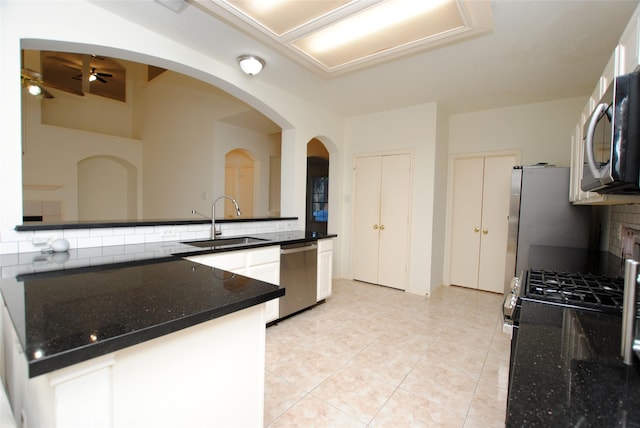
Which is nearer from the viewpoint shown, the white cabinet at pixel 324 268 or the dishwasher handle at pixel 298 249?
the dishwasher handle at pixel 298 249

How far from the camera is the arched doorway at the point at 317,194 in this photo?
5574 millimetres

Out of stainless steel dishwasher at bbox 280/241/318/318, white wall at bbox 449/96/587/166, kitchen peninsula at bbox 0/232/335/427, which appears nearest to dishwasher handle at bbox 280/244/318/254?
stainless steel dishwasher at bbox 280/241/318/318

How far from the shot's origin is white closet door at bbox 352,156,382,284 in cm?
450

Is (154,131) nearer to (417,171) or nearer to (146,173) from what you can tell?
(146,173)

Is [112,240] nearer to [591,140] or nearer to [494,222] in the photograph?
[591,140]

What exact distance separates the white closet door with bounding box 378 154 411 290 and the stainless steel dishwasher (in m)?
1.46

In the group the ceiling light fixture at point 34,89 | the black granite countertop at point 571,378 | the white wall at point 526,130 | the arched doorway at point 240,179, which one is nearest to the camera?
the black granite countertop at point 571,378

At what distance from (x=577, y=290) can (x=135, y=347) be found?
6.23 feet

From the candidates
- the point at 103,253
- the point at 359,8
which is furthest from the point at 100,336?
the point at 359,8

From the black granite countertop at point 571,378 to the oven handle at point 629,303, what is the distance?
7 centimetres

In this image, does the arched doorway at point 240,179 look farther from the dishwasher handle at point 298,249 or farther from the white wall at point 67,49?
the dishwasher handle at point 298,249

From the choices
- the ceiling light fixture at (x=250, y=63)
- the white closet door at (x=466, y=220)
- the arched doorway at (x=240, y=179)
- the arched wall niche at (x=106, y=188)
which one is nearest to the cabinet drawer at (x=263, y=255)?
the ceiling light fixture at (x=250, y=63)

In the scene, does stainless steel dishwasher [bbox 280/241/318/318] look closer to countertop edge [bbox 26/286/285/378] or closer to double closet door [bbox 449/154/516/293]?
countertop edge [bbox 26/286/285/378]

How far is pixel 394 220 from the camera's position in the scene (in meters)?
4.33
